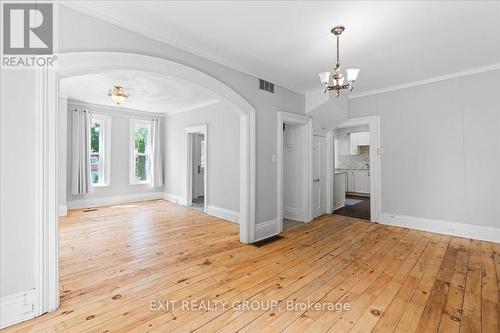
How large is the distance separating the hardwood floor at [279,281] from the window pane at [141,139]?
3362 mm

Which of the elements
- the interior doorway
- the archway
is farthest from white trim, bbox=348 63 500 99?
the archway

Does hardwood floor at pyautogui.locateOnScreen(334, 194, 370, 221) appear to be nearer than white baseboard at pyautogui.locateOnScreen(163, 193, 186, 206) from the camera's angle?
Yes

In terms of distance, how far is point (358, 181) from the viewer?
28.2 feet

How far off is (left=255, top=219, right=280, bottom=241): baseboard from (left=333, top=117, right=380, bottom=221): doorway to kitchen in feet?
7.59

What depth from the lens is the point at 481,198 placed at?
3.67 meters

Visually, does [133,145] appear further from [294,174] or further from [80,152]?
[294,174]

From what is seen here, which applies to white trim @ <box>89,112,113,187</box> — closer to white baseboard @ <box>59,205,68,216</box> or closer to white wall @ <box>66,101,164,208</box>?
white wall @ <box>66,101,164,208</box>

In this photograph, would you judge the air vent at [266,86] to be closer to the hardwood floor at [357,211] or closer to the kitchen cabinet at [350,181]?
the hardwood floor at [357,211]

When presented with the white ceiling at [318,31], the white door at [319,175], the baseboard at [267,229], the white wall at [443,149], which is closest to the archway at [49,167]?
the white ceiling at [318,31]

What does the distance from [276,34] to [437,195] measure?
4.07 meters

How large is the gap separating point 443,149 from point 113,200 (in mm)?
8051

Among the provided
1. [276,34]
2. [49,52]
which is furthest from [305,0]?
[49,52]

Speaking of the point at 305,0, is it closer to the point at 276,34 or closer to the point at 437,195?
the point at 276,34

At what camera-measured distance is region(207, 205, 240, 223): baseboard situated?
4.86 m
